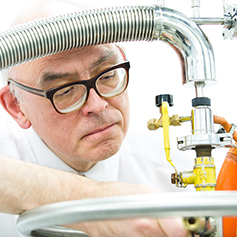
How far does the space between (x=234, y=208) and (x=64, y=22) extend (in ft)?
1.41

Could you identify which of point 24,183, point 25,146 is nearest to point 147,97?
point 25,146

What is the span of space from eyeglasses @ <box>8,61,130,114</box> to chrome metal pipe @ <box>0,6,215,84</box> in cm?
15

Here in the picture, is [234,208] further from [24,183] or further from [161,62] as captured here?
[161,62]

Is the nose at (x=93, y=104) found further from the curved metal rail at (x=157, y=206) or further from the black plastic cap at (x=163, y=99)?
the curved metal rail at (x=157, y=206)

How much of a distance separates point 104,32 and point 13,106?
1.63 feet

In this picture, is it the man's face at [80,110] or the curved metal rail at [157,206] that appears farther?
the man's face at [80,110]

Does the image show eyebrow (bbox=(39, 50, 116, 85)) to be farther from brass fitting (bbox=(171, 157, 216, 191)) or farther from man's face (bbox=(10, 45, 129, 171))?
brass fitting (bbox=(171, 157, 216, 191))

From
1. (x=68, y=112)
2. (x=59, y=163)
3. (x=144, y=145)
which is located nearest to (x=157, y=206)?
(x=68, y=112)

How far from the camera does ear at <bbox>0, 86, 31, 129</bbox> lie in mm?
1007

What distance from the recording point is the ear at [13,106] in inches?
39.7

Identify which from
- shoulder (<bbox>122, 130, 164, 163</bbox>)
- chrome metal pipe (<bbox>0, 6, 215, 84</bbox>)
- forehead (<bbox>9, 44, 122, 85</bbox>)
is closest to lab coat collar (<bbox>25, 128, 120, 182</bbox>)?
shoulder (<bbox>122, 130, 164, 163</bbox>)

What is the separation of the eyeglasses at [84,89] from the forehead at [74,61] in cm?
3

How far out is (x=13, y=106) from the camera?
1.04 m

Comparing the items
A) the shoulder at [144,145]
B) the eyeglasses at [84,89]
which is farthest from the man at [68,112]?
the shoulder at [144,145]
